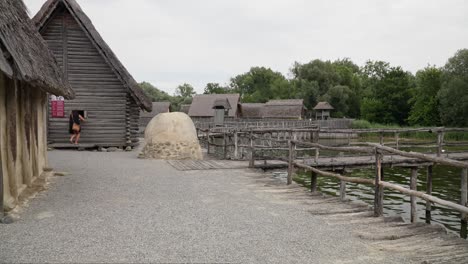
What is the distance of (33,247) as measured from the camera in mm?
4984

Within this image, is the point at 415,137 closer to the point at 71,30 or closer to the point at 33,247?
the point at 71,30

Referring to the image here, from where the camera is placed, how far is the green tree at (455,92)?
44.3m

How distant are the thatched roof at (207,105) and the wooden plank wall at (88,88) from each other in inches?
1551

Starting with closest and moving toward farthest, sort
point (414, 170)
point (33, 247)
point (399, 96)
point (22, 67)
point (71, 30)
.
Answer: point (33, 247) → point (22, 67) → point (414, 170) → point (71, 30) → point (399, 96)

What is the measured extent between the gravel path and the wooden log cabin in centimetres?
955

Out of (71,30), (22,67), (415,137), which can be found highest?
(71,30)

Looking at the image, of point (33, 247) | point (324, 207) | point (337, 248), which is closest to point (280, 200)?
point (324, 207)

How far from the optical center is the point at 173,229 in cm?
584

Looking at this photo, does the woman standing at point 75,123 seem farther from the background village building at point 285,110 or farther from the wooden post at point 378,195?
the background village building at point 285,110

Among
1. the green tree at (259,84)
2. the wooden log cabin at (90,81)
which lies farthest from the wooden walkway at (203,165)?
the green tree at (259,84)

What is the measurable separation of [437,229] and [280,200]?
2842 millimetres

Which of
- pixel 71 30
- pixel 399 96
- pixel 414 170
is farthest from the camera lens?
pixel 399 96

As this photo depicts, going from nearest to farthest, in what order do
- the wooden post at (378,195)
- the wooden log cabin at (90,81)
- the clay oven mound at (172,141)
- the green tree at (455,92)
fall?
1. the wooden post at (378,195)
2. the clay oven mound at (172,141)
3. the wooden log cabin at (90,81)
4. the green tree at (455,92)

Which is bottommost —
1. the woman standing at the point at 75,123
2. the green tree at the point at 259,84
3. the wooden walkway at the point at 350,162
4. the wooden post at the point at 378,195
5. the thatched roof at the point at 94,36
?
the wooden walkway at the point at 350,162
